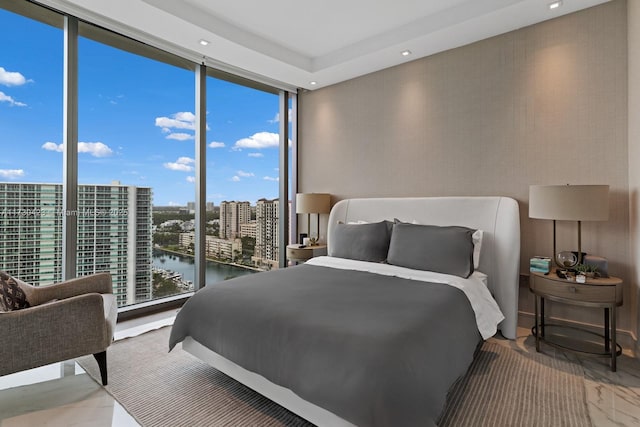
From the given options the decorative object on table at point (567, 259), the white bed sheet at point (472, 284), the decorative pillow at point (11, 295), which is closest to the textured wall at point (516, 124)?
the decorative object on table at point (567, 259)

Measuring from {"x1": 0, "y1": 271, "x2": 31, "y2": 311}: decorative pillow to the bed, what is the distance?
102 cm

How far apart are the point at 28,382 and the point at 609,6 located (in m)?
5.18

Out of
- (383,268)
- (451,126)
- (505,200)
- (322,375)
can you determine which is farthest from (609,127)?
(322,375)

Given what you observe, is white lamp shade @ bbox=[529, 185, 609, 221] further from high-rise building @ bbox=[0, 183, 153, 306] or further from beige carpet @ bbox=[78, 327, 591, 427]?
high-rise building @ bbox=[0, 183, 153, 306]

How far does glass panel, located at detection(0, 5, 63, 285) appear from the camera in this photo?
2830 millimetres

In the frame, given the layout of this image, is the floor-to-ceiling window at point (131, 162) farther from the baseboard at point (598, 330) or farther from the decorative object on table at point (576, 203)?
the decorative object on table at point (576, 203)

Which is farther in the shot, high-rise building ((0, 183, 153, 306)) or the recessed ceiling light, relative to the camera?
high-rise building ((0, 183, 153, 306))

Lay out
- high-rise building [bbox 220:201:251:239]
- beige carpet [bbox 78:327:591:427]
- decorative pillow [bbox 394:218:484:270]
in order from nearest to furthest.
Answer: beige carpet [bbox 78:327:591:427], decorative pillow [bbox 394:218:484:270], high-rise building [bbox 220:201:251:239]

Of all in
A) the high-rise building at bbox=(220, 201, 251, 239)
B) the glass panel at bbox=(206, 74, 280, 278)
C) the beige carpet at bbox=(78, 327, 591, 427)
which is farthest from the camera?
the high-rise building at bbox=(220, 201, 251, 239)

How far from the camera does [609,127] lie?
270cm

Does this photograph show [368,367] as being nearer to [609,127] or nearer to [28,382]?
[28,382]

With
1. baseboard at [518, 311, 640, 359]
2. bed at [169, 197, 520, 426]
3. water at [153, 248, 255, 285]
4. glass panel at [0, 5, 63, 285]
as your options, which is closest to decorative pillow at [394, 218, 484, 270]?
bed at [169, 197, 520, 426]

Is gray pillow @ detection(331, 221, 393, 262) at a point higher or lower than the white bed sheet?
higher

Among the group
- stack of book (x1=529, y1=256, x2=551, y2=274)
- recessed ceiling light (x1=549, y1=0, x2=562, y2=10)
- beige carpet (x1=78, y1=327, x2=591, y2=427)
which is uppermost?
recessed ceiling light (x1=549, y1=0, x2=562, y2=10)
